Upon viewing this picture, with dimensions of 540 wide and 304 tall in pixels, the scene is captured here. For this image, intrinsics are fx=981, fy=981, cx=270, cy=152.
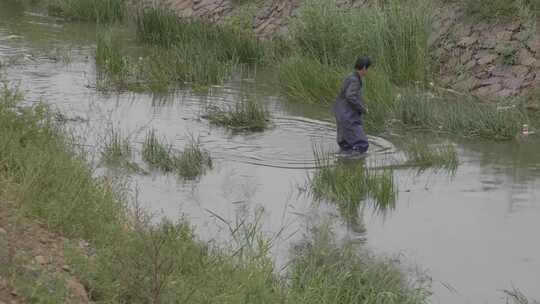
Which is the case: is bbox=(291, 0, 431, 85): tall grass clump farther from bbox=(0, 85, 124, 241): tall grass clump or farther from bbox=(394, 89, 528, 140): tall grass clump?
bbox=(0, 85, 124, 241): tall grass clump

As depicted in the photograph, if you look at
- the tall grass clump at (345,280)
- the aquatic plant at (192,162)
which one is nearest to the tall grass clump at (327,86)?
the aquatic plant at (192,162)

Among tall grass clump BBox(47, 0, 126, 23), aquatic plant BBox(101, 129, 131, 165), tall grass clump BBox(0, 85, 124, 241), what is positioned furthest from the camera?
tall grass clump BBox(47, 0, 126, 23)

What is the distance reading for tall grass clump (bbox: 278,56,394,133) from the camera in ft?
46.0

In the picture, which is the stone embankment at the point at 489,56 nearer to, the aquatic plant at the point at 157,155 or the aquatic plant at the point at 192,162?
the aquatic plant at the point at 192,162

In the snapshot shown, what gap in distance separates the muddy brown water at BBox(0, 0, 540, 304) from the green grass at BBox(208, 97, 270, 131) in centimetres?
24

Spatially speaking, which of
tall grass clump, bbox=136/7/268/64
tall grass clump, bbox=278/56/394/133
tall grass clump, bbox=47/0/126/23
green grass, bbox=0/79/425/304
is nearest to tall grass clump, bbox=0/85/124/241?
green grass, bbox=0/79/425/304

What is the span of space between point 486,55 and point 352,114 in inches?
200

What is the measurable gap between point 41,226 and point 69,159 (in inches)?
62.9

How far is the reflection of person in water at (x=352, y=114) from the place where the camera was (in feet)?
40.7

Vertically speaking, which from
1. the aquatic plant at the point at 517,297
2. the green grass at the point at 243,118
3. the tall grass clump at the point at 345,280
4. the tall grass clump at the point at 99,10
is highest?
the tall grass clump at the point at 99,10

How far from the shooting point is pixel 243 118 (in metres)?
13.7

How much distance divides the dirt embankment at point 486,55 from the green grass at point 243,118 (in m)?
4.08

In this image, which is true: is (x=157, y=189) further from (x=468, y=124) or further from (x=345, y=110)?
(x=468, y=124)

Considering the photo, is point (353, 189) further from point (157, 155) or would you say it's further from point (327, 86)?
point (327, 86)
